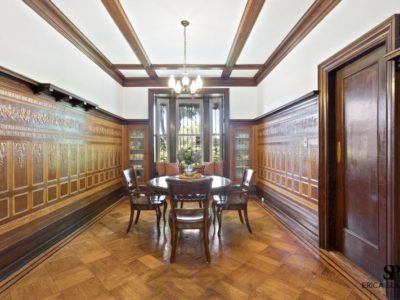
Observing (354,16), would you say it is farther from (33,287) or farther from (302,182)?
(33,287)

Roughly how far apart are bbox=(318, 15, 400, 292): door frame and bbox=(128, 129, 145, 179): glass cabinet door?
4202 millimetres

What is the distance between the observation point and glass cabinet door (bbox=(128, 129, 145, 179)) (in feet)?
18.6

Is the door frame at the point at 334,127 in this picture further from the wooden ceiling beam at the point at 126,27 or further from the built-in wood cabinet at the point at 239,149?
the built-in wood cabinet at the point at 239,149

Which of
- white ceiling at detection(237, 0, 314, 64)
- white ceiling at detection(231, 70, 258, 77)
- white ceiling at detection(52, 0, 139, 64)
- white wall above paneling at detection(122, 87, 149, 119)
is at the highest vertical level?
white ceiling at detection(231, 70, 258, 77)

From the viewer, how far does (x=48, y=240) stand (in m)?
2.75

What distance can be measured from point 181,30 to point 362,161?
2939mm

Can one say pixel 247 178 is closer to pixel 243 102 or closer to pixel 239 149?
pixel 239 149

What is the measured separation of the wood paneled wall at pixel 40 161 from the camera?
2.22m

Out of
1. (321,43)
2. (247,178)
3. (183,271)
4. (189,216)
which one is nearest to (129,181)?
(189,216)

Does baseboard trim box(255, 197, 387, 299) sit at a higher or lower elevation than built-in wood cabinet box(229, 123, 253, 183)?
lower

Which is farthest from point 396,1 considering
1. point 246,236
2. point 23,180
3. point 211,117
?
point 211,117

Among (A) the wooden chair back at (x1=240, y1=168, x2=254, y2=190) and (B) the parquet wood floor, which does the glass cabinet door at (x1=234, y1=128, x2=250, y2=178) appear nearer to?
(A) the wooden chair back at (x1=240, y1=168, x2=254, y2=190)

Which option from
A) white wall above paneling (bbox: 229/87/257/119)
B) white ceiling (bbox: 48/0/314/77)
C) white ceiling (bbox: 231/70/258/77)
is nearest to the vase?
white ceiling (bbox: 48/0/314/77)

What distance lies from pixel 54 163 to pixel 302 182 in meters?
3.54
